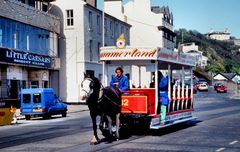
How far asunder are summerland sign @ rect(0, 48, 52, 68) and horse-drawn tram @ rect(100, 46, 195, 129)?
20.3m

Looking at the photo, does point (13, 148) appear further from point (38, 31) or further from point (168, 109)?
point (38, 31)

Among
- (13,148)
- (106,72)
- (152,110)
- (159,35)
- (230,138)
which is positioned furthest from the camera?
(159,35)

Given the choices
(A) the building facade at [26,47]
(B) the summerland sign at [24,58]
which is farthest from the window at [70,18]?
(B) the summerland sign at [24,58]

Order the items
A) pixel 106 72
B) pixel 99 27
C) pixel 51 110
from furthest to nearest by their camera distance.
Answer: pixel 99 27 → pixel 51 110 → pixel 106 72

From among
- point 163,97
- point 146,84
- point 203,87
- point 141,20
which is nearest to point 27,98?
point 146,84

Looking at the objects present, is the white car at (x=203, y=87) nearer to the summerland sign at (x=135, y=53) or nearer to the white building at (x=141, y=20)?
the white building at (x=141, y=20)

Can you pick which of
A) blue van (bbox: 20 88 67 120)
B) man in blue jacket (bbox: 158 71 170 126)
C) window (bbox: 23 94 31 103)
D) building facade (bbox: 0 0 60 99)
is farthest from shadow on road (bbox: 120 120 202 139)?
building facade (bbox: 0 0 60 99)

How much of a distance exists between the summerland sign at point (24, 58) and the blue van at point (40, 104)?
724 cm

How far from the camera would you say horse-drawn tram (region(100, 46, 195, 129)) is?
566 inches

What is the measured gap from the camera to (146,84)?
1641 centimetres

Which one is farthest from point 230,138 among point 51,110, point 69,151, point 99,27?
point 99,27

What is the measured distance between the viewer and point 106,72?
15547mm

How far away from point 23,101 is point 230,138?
1766cm

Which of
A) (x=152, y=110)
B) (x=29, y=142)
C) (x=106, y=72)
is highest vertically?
(x=106, y=72)
